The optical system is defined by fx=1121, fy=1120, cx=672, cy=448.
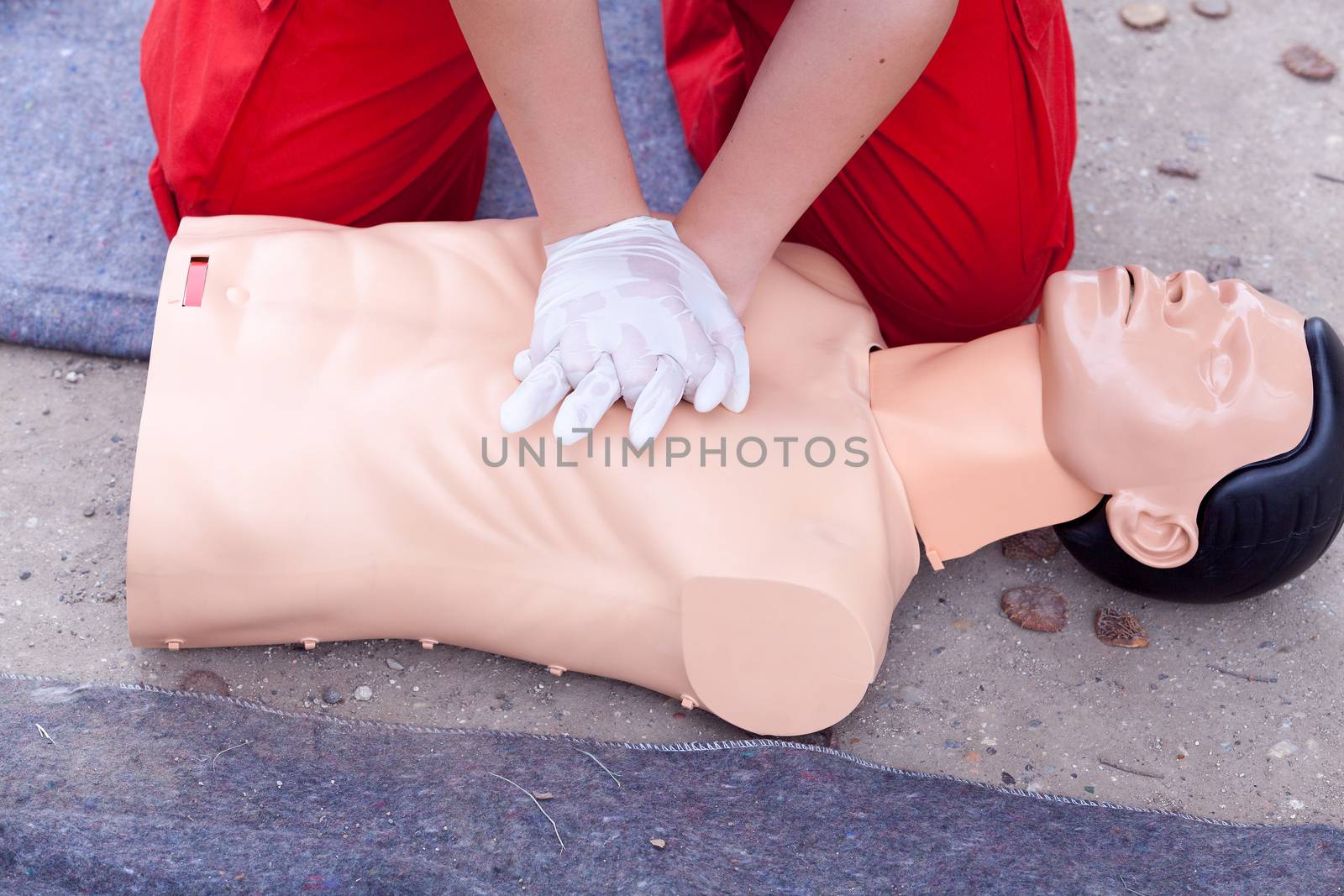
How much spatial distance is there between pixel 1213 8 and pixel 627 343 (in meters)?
1.70

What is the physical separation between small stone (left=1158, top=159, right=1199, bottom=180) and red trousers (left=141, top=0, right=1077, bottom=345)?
Result: 0.46 metres

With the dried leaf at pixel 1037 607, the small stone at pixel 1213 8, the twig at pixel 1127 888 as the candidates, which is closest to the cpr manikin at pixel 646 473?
the dried leaf at pixel 1037 607

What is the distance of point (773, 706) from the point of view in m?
1.22

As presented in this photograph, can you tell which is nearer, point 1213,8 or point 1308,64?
point 1308,64

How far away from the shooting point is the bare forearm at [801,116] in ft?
3.80

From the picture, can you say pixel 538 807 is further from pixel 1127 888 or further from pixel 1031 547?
pixel 1031 547

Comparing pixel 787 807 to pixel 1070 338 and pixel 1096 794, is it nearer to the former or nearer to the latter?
pixel 1096 794

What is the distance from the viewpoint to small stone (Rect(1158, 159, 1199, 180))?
76.7 inches

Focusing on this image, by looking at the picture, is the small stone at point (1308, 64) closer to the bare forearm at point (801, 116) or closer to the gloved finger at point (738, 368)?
the bare forearm at point (801, 116)

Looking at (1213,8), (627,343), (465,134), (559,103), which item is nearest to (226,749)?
(627,343)

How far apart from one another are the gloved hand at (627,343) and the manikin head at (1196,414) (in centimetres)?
35

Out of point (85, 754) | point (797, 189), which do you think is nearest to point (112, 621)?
point (85, 754)

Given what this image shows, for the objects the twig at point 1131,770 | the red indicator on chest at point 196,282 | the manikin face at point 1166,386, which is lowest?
the twig at point 1131,770

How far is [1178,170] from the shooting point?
1.95m
